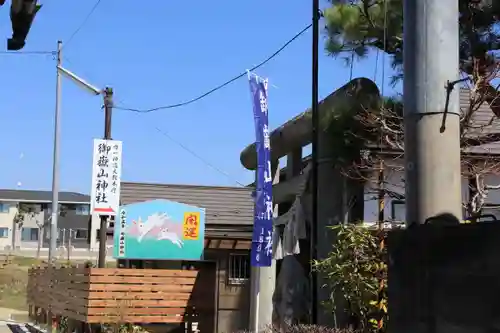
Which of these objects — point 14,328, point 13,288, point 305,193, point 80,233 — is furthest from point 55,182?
point 80,233

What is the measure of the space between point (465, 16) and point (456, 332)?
5.35 metres

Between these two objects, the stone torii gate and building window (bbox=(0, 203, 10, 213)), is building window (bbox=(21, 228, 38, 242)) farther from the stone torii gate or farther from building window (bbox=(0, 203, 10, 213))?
the stone torii gate

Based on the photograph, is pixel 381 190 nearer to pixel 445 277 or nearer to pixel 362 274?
pixel 362 274

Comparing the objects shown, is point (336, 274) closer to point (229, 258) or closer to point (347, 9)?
point (347, 9)

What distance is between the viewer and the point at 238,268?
19016 millimetres

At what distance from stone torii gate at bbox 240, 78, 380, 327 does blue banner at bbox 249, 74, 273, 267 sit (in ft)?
1.74

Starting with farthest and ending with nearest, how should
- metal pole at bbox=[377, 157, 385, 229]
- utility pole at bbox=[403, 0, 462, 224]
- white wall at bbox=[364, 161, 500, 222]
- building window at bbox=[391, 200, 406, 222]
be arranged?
building window at bbox=[391, 200, 406, 222]
white wall at bbox=[364, 161, 500, 222]
metal pole at bbox=[377, 157, 385, 229]
utility pole at bbox=[403, 0, 462, 224]

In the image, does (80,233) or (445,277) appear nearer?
(445,277)

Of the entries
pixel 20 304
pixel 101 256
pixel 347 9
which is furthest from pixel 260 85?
pixel 20 304

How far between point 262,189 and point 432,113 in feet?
18.0

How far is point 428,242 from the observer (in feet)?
18.1

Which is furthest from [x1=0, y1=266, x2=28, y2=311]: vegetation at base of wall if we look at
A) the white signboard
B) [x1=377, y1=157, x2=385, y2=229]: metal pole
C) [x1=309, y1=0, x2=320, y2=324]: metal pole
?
[x1=377, y1=157, x2=385, y2=229]: metal pole

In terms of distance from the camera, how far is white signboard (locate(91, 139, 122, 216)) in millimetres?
15859

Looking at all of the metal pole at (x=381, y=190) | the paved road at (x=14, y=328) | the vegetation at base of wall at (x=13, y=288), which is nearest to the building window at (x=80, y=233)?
the vegetation at base of wall at (x=13, y=288)
